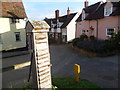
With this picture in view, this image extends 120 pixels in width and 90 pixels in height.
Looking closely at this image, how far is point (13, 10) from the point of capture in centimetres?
1753

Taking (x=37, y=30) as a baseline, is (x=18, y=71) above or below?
below

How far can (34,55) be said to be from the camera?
9.66 feet

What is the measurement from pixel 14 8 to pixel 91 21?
13.3 metres

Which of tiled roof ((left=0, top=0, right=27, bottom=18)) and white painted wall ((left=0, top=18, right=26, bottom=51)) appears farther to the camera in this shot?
tiled roof ((left=0, top=0, right=27, bottom=18))

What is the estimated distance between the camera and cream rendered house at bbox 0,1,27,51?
53.3ft

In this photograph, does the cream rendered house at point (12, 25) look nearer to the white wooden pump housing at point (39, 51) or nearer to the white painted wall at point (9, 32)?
the white painted wall at point (9, 32)

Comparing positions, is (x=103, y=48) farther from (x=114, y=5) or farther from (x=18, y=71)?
(x=18, y=71)

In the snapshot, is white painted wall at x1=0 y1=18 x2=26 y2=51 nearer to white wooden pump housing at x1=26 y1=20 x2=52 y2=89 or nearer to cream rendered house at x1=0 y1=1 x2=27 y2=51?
cream rendered house at x1=0 y1=1 x2=27 y2=51

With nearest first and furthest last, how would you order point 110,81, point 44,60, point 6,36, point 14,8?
point 44,60
point 110,81
point 6,36
point 14,8

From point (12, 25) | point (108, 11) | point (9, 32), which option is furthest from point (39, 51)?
point (12, 25)

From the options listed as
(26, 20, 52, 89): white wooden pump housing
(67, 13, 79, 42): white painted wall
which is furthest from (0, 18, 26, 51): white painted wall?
(26, 20, 52, 89): white wooden pump housing

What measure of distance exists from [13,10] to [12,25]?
254 centimetres

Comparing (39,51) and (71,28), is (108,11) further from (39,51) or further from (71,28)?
(39,51)

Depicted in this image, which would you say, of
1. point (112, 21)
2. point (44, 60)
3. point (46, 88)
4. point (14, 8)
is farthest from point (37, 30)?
point (14, 8)
